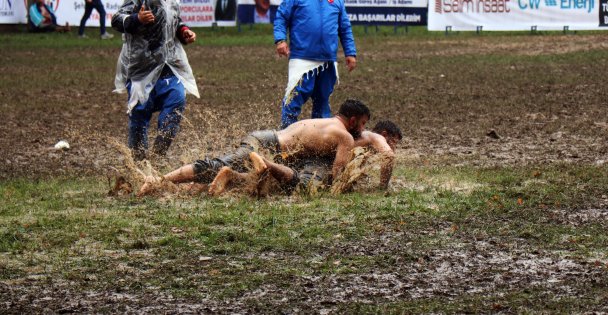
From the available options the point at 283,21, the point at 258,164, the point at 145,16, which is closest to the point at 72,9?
the point at 283,21

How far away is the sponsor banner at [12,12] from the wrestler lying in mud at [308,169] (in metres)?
25.4

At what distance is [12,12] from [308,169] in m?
26.0

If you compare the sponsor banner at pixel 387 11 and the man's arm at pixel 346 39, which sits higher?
the man's arm at pixel 346 39

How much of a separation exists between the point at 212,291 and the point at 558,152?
22.1ft

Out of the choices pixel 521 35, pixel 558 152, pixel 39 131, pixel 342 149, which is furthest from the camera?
pixel 521 35

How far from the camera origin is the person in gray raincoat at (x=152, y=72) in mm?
11242

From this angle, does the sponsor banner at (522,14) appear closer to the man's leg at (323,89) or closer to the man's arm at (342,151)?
the man's leg at (323,89)

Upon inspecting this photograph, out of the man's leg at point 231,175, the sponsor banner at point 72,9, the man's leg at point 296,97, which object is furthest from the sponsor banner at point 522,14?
the man's leg at point 231,175

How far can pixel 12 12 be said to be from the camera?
114 feet

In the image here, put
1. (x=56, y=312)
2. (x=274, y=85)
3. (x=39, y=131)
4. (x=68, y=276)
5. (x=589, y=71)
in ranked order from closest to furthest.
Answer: (x=56, y=312) < (x=68, y=276) < (x=39, y=131) < (x=274, y=85) < (x=589, y=71)

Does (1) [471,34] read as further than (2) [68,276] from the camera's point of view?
Yes

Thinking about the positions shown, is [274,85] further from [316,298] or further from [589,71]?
[316,298]

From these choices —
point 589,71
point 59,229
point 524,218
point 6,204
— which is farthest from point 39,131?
point 589,71

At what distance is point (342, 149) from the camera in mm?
10258
